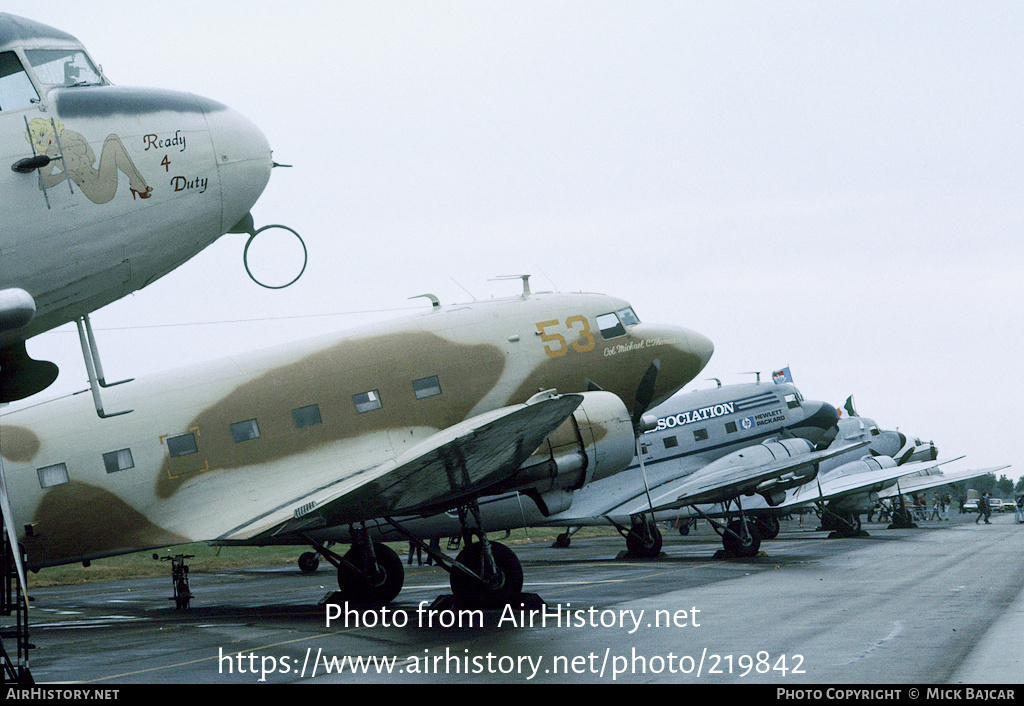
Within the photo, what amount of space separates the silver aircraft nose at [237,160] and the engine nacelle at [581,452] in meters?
7.39

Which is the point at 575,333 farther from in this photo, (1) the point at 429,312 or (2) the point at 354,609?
(2) the point at 354,609

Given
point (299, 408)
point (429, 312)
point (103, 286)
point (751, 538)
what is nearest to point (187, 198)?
point (103, 286)

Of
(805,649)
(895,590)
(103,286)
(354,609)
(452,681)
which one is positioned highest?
(103,286)

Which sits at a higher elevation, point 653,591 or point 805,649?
point 805,649

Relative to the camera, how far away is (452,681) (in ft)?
30.5

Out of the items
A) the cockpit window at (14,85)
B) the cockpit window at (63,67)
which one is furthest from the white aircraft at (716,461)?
the cockpit window at (14,85)

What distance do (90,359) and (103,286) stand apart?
788mm

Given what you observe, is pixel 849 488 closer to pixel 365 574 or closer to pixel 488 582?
pixel 365 574

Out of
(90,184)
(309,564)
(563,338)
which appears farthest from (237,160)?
(309,564)

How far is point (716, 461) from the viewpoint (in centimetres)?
3148

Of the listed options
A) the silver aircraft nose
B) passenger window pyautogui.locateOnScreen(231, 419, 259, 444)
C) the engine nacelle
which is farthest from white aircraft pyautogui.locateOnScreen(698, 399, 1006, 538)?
the silver aircraft nose

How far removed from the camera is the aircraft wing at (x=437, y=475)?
12.5 meters

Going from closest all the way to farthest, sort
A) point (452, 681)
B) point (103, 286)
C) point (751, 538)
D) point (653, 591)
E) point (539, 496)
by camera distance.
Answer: point (103, 286), point (452, 681), point (539, 496), point (653, 591), point (751, 538)

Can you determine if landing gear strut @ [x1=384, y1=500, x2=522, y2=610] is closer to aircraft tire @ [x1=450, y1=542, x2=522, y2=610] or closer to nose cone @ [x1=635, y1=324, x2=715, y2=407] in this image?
aircraft tire @ [x1=450, y1=542, x2=522, y2=610]
